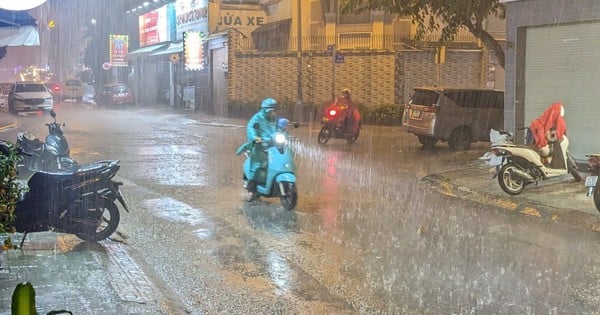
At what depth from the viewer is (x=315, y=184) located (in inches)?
508

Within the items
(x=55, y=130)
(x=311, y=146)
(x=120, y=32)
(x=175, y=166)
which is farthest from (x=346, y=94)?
(x=120, y=32)

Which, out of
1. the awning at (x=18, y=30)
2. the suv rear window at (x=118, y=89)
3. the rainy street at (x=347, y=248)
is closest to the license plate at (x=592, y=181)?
the rainy street at (x=347, y=248)

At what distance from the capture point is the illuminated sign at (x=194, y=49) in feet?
130

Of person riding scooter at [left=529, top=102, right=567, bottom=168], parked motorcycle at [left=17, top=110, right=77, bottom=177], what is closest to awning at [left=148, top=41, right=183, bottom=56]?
parked motorcycle at [left=17, top=110, right=77, bottom=177]

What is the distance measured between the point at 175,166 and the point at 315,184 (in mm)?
3969

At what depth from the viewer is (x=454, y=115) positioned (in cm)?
1878

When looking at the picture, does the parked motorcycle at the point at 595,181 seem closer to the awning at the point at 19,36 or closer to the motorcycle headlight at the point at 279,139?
the motorcycle headlight at the point at 279,139

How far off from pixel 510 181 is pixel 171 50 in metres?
36.2

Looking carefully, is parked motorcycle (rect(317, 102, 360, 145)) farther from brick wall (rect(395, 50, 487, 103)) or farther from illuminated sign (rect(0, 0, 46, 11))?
illuminated sign (rect(0, 0, 46, 11))

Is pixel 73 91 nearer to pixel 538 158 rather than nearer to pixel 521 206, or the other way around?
pixel 538 158

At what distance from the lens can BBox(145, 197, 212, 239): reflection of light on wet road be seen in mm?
9148

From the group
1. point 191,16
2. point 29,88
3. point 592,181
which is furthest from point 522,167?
point 191,16

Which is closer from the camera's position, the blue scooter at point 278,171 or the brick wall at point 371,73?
the blue scooter at point 278,171

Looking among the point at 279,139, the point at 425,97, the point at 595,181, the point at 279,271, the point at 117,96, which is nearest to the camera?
the point at 279,271
